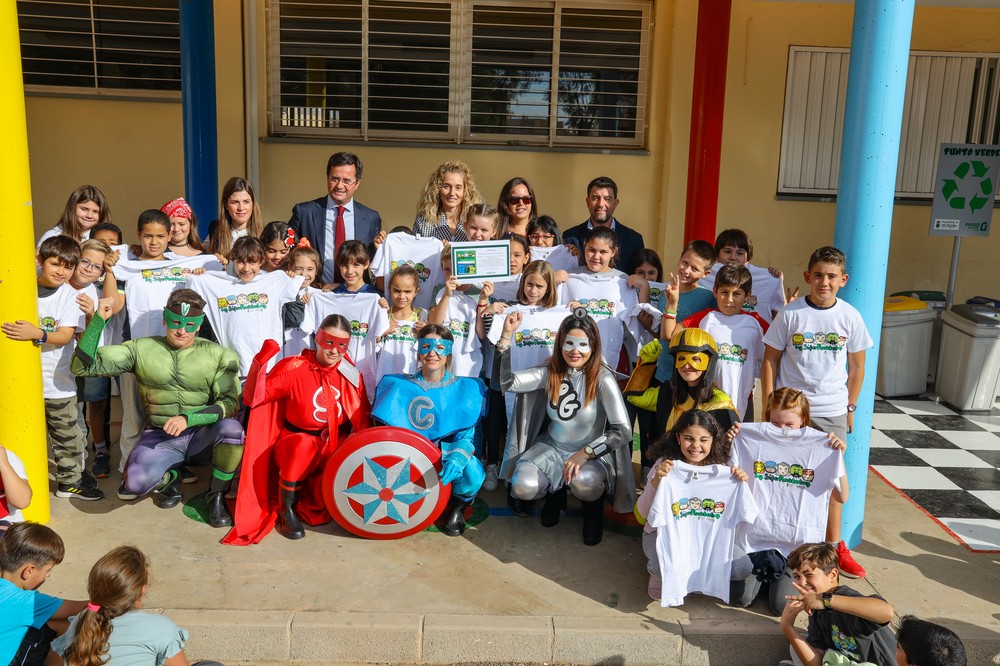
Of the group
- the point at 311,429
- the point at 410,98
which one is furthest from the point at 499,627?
the point at 410,98

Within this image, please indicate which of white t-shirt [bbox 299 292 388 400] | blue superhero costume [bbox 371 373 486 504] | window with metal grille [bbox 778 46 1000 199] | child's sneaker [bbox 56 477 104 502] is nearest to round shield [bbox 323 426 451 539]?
blue superhero costume [bbox 371 373 486 504]

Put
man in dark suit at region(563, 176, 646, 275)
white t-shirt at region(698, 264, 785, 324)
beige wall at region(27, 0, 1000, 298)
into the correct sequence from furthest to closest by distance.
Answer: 1. beige wall at region(27, 0, 1000, 298)
2. man in dark suit at region(563, 176, 646, 275)
3. white t-shirt at region(698, 264, 785, 324)

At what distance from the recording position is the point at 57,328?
5270mm

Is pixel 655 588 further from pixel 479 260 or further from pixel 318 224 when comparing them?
pixel 318 224

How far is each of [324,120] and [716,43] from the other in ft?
13.7

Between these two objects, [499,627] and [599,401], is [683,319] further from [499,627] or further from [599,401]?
[499,627]

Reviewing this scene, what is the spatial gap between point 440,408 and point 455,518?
632 mm

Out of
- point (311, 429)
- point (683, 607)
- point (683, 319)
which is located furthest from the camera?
point (683, 319)

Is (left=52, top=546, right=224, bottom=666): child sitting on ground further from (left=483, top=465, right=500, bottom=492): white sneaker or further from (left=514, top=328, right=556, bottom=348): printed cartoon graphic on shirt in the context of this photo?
(left=514, top=328, right=556, bottom=348): printed cartoon graphic on shirt

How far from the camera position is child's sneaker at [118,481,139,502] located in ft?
17.1

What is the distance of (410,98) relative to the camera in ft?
32.0

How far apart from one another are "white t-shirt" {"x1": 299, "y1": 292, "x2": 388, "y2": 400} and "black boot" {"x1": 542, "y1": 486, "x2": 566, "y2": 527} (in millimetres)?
1286

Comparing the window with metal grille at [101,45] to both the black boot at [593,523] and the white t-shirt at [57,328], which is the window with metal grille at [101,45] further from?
the black boot at [593,523]

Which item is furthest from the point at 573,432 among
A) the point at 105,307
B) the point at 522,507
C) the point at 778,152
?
the point at 778,152
